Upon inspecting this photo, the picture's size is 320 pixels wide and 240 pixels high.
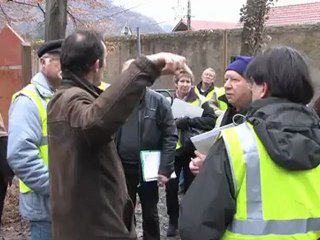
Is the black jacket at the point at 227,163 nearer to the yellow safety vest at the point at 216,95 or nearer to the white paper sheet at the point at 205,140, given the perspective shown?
the white paper sheet at the point at 205,140

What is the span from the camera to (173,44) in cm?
1313

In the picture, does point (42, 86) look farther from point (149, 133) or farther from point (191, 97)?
point (191, 97)

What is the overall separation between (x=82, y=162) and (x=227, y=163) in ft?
2.14

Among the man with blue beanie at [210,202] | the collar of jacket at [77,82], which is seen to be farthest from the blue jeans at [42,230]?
the man with blue beanie at [210,202]

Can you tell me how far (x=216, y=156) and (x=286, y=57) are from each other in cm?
48


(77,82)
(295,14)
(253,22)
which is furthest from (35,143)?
(295,14)

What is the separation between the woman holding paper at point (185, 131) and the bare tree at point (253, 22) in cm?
225

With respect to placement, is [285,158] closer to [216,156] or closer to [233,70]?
[216,156]

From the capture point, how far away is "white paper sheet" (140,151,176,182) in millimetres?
4785

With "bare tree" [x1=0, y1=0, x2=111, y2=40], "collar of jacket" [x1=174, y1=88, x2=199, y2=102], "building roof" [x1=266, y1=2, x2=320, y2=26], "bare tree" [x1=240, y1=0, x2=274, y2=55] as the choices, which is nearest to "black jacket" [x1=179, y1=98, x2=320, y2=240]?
"collar of jacket" [x1=174, y1=88, x2=199, y2=102]

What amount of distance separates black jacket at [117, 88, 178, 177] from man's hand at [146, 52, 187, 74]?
2.55 meters

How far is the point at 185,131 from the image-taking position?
5.85 meters

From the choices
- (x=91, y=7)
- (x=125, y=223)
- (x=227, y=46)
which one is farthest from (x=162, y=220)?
(x=91, y=7)

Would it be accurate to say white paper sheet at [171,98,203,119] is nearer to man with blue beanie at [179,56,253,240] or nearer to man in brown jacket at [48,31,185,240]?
man in brown jacket at [48,31,185,240]
